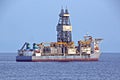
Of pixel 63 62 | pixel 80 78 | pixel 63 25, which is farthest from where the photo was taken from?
pixel 63 25

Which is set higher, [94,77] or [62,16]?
[62,16]

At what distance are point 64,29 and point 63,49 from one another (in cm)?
556

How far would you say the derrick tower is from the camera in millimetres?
156875

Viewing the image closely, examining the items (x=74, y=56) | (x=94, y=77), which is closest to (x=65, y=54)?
(x=74, y=56)

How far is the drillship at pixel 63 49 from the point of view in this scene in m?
150

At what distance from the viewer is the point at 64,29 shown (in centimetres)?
15700

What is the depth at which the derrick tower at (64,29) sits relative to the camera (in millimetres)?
156875

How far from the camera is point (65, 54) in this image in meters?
153

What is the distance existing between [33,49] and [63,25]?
35.3ft

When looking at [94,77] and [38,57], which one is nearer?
[94,77]

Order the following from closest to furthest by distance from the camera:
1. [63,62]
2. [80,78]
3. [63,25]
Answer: [80,78], [63,62], [63,25]

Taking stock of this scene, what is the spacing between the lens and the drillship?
492ft

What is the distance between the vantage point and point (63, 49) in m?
154

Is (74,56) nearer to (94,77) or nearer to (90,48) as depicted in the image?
(90,48)
